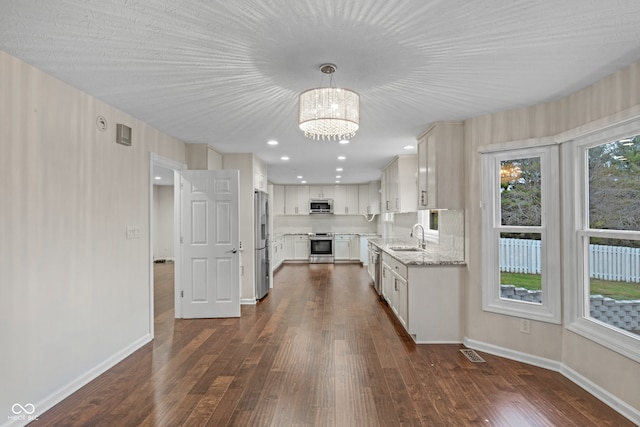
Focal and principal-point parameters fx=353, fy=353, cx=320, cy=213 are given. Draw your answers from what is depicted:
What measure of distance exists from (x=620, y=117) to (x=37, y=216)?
4061 millimetres

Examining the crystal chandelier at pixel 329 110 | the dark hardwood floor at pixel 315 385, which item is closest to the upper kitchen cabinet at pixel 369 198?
the dark hardwood floor at pixel 315 385

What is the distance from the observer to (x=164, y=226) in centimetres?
1046

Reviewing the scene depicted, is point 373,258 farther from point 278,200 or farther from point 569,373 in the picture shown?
point 278,200

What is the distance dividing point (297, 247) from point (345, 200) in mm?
1970

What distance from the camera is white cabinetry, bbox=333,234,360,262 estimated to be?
10125mm

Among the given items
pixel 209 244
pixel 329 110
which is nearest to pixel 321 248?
pixel 209 244

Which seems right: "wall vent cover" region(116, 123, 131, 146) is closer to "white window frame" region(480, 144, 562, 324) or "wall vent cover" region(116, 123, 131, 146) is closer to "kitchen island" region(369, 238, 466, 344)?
"kitchen island" region(369, 238, 466, 344)

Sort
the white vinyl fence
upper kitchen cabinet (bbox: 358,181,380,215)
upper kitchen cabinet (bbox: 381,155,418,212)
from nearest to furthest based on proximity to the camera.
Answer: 1. the white vinyl fence
2. upper kitchen cabinet (bbox: 381,155,418,212)
3. upper kitchen cabinet (bbox: 358,181,380,215)

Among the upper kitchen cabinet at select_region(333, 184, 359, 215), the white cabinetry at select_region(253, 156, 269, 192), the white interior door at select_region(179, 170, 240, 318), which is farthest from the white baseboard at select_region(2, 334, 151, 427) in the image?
the upper kitchen cabinet at select_region(333, 184, 359, 215)

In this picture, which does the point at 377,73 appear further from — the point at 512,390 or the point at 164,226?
the point at 164,226

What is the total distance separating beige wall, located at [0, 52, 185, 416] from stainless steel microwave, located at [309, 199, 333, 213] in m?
6.91

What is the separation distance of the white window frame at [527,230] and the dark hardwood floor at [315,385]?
514 mm

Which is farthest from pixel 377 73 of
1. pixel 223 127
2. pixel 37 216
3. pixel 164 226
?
pixel 164 226

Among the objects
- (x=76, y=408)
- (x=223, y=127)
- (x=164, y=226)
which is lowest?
(x=76, y=408)
